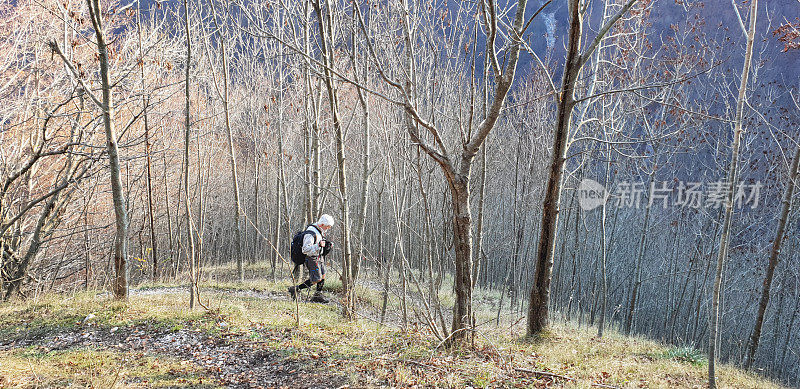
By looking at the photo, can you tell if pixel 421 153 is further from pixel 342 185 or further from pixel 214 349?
pixel 214 349

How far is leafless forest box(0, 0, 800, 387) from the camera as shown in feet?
16.4

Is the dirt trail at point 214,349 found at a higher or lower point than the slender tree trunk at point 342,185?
lower

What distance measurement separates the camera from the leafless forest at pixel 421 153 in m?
5.01

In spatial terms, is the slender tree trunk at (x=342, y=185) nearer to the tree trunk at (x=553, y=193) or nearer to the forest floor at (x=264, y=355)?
the forest floor at (x=264, y=355)

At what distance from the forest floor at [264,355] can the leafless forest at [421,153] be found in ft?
1.41

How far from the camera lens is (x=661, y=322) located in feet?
56.5

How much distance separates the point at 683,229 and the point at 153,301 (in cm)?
2059

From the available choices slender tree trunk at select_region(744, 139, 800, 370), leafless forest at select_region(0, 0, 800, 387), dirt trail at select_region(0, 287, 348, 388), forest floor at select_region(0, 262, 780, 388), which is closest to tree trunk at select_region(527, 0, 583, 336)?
leafless forest at select_region(0, 0, 800, 387)

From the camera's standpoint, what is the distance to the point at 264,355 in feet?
14.2

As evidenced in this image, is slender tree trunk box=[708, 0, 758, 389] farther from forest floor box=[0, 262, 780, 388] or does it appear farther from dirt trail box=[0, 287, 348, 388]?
dirt trail box=[0, 287, 348, 388]

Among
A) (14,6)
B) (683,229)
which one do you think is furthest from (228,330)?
(683,229)

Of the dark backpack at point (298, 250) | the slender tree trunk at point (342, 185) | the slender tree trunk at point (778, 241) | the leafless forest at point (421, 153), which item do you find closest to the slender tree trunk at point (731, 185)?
the leafless forest at point (421, 153)

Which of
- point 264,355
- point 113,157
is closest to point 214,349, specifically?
point 264,355

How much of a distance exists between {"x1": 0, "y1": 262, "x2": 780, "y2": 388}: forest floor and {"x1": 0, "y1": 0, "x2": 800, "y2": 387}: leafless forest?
43cm
